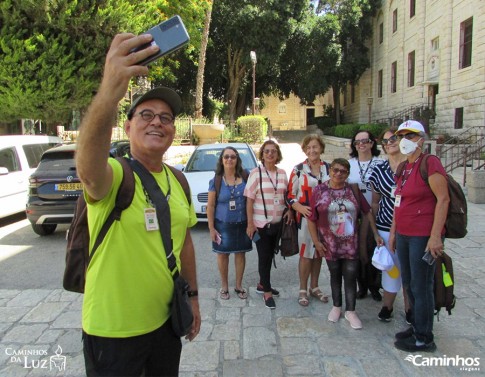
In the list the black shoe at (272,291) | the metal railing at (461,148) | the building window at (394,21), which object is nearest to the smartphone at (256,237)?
the black shoe at (272,291)

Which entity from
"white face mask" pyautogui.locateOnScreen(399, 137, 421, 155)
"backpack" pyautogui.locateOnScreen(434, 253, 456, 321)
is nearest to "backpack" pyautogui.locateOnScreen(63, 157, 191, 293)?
"white face mask" pyautogui.locateOnScreen(399, 137, 421, 155)

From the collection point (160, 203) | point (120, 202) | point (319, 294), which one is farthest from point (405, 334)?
point (120, 202)

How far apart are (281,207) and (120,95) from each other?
3143 millimetres

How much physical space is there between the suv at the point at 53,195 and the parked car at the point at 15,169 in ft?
3.83

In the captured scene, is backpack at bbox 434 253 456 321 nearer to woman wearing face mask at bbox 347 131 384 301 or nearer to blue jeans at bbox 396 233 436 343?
blue jeans at bbox 396 233 436 343

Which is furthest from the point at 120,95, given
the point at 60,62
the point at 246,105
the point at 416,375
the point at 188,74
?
the point at 246,105

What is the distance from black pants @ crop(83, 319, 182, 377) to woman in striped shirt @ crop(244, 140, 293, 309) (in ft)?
8.29

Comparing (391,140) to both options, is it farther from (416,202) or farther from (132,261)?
(132,261)

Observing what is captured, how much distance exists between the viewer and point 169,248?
181 centimetres

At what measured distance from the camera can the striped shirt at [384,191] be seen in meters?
3.73

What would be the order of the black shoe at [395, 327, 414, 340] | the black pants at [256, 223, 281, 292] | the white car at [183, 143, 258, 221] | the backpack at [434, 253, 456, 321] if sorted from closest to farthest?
the backpack at [434, 253, 456, 321] < the black shoe at [395, 327, 414, 340] < the black pants at [256, 223, 281, 292] < the white car at [183, 143, 258, 221]

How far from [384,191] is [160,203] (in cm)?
261

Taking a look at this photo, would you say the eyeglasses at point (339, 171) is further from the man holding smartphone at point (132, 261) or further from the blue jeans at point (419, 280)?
the man holding smartphone at point (132, 261)

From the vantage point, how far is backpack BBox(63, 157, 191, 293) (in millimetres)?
1657
